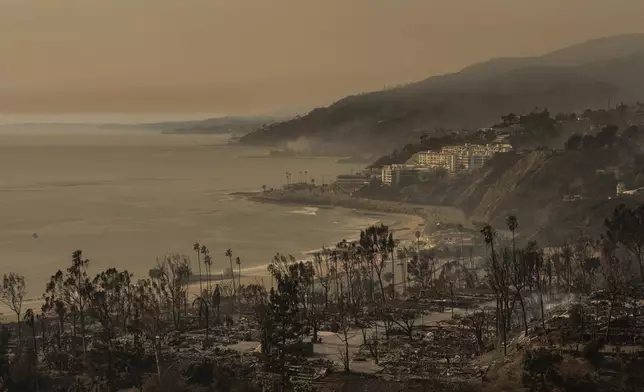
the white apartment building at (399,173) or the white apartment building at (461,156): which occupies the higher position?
the white apartment building at (461,156)

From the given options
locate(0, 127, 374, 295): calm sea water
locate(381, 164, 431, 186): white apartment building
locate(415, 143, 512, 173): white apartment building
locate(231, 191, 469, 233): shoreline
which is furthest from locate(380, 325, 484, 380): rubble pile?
locate(381, 164, 431, 186): white apartment building

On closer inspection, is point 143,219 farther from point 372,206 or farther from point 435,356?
point 435,356

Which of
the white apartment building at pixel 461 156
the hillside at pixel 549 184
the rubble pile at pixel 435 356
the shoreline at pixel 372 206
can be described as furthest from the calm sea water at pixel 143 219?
the rubble pile at pixel 435 356

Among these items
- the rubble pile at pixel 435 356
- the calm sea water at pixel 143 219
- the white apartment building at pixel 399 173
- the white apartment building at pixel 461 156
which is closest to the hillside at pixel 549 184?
the white apartment building at pixel 399 173

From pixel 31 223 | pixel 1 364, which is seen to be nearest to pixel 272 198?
pixel 31 223

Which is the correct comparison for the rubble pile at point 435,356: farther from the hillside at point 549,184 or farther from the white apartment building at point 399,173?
the white apartment building at point 399,173

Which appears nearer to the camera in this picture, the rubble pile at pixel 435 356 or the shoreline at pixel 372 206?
the rubble pile at pixel 435 356

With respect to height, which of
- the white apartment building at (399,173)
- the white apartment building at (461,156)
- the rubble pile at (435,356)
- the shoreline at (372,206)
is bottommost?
the rubble pile at (435,356)

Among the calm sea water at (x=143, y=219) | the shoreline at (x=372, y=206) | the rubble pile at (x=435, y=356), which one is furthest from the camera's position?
the shoreline at (x=372, y=206)

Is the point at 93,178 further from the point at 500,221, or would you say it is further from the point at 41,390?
the point at 41,390

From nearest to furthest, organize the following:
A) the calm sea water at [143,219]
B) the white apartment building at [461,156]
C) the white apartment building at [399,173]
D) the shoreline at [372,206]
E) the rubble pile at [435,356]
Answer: the rubble pile at [435,356]
the calm sea water at [143,219]
the shoreline at [372,206]
the white apartment building at [461,156]
the white apartment building at [399,173]
